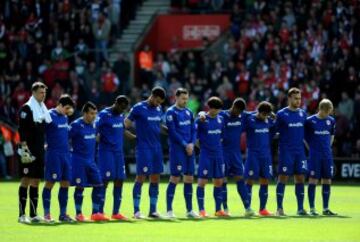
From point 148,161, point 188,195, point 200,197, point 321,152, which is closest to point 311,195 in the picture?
point 321,152

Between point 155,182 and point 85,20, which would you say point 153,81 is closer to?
point 85,20

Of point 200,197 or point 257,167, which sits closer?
point 200,197

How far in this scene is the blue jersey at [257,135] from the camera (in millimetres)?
24453

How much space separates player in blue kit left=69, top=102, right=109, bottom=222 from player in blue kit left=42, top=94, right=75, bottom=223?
0.22 meters

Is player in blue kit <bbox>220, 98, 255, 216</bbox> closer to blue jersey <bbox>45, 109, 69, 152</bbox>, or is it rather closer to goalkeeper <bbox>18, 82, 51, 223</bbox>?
blue jersey <bbox>45, 109, 69, 152</bbox>

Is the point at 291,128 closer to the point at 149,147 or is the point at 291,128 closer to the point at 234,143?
the point at 234,143

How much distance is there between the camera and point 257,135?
24453 mm

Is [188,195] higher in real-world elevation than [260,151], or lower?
lower

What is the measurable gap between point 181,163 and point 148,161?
25.7 inches

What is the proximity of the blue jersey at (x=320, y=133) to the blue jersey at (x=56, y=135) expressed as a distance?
519 centimetres

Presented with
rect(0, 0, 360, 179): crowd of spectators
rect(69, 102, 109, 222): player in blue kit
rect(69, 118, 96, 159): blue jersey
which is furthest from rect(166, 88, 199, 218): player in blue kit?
rect(0, 0, 360, 179): crowd of spectators

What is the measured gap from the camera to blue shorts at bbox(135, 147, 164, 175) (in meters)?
23.7

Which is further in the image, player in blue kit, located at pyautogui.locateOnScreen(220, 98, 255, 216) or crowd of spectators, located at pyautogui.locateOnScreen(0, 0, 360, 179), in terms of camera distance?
crowd of spectators, located at pyautogui.locateOnScreen(0, 0, 360, 179)

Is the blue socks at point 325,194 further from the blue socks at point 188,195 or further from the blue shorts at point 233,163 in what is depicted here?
the blue socks at point 188,195
